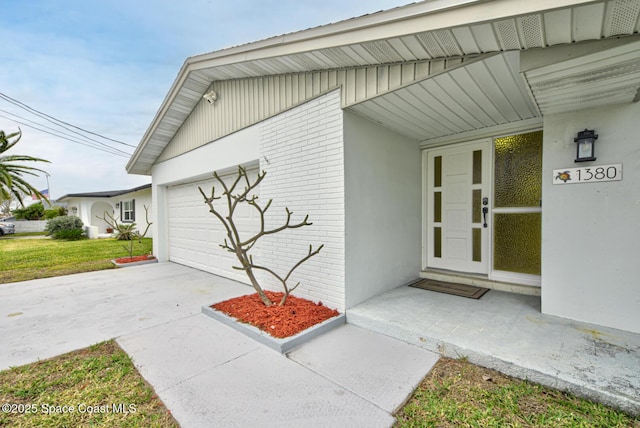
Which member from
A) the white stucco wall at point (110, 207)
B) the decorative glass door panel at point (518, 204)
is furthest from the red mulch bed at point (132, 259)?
the decorative glass door panel at point (518, 204)

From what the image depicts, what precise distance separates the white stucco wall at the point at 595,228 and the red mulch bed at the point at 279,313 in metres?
2.55

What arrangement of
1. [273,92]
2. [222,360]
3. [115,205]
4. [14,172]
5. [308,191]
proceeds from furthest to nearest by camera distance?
1. [115,205]
2. [14,172]
3. [273,92]
4. [308,191]
5. [222,360]

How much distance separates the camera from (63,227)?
1495 centimetres

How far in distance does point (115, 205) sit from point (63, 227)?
421cm

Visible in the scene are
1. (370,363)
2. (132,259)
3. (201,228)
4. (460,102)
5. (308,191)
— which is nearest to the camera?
(370,363)

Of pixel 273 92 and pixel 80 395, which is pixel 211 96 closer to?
pixel 273 92

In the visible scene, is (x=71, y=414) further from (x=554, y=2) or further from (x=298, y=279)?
(x=554, y=2)

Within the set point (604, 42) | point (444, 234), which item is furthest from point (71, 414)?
point (444, 234)

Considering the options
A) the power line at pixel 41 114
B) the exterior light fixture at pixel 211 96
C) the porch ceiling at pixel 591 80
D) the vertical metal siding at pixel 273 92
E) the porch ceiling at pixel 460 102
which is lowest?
the porch ceiling at pixel 591 80

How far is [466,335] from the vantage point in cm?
262

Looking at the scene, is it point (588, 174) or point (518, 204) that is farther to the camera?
point (518, 204)

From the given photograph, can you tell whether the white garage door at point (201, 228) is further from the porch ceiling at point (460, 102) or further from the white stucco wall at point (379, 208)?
the porch ceiling at point (460, 102)

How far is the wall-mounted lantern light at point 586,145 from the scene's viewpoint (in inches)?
109

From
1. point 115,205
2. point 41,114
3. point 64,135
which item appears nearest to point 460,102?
point 41,114
